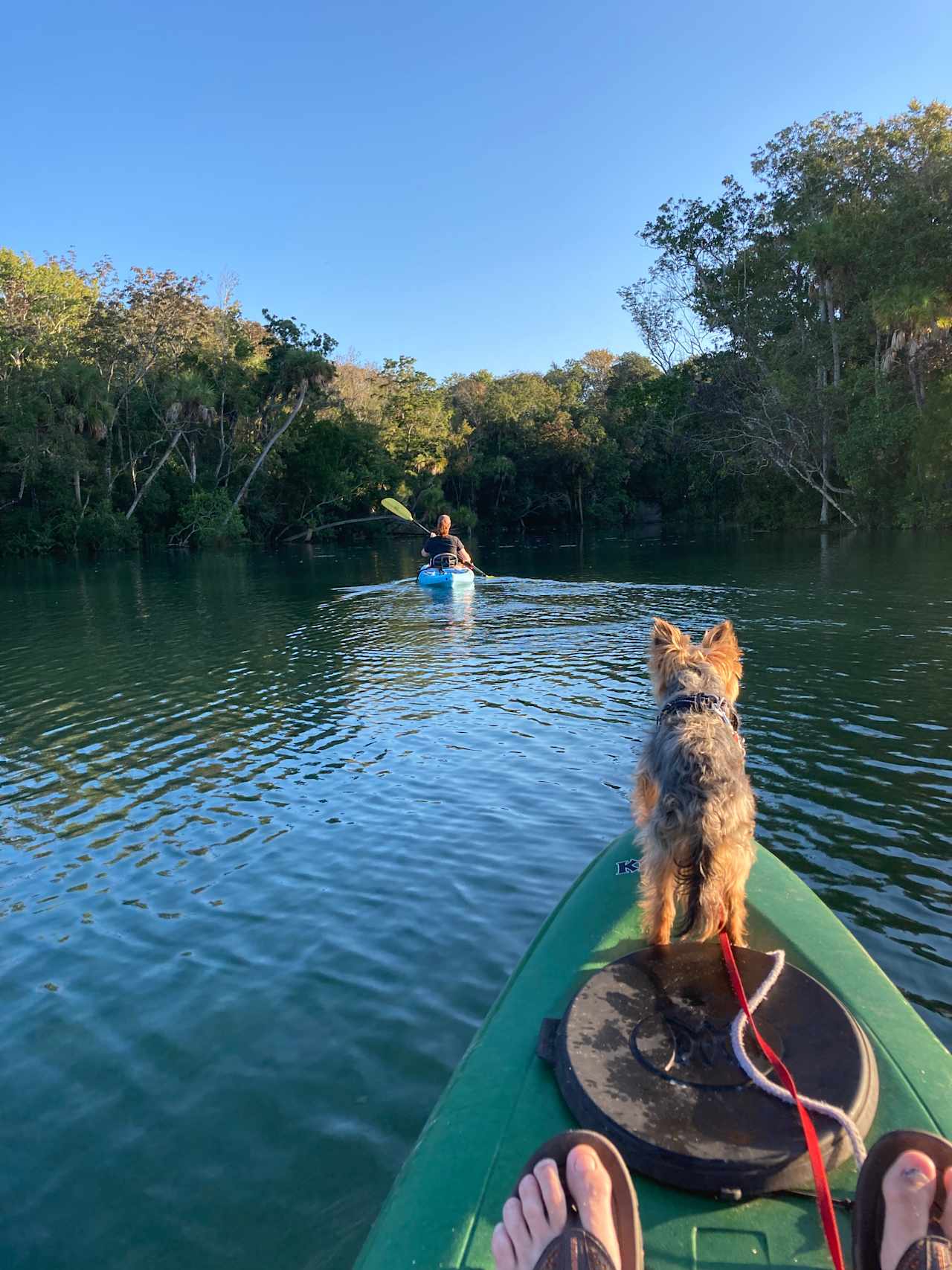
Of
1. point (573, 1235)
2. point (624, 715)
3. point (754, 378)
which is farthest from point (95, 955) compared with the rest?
point (754, 378)

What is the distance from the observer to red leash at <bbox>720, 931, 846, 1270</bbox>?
6.77 feet

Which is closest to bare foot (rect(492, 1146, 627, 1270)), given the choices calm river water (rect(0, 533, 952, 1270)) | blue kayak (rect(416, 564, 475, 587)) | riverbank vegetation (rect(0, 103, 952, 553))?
calm river water (rect(0, 533, 952, 1270))

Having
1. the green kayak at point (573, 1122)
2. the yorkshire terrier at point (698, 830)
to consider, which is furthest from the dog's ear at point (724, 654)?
the green kayak at point (573, 1122)

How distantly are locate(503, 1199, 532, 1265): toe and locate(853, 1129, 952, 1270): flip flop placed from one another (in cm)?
80

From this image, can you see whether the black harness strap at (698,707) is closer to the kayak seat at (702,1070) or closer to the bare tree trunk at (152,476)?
the kayak seat at (702,1070)

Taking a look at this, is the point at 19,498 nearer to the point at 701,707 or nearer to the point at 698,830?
the point at 701,707

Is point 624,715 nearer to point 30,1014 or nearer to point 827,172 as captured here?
point 30,1014

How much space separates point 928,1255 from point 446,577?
851 inches

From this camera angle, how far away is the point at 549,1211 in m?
2.16

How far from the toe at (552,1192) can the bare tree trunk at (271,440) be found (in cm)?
5169

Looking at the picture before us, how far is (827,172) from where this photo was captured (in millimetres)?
43594

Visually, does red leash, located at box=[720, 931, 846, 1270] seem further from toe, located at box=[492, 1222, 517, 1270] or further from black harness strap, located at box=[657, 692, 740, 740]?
black harness strap, located at box=[657, 692, 740, 740]

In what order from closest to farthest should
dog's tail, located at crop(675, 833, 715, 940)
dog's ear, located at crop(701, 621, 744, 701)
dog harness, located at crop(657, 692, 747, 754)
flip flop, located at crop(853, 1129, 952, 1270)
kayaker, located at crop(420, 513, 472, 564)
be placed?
flip flop, located at crop(853, 1129, 952, 1270), dog's tail, located at crop(675, 833, 715, 940), dog harness, located at crop(657, 692, 747, 754), dog's ear, located at crop(701, 621, 744, 701), kayaker, located at crop(420, 513, 472, 564)

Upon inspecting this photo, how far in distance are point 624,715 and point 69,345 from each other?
157 ft
